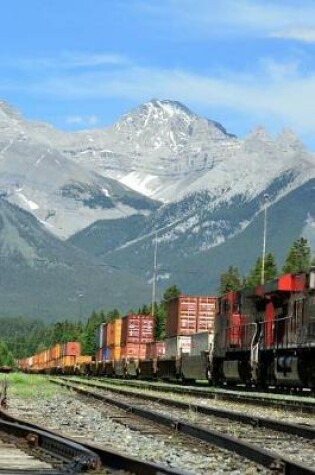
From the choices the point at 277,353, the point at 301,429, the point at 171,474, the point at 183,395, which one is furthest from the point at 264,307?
the point at 171,474

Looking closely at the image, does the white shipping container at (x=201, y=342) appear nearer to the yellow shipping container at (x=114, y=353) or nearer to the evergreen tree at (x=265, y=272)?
the yellow shipping container at (x=114, y=353)

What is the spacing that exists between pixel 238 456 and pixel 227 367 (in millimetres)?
31650

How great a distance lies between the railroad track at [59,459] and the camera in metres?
10.5

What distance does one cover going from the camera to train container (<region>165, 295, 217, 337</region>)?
214 ft

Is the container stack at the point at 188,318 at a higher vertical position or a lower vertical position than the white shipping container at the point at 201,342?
higher

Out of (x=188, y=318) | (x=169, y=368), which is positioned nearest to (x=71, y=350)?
(x=188, y=318)

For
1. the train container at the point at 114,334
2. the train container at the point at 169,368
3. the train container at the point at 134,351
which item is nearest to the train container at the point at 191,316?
the train container at the point at 169,368

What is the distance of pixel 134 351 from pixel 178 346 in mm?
20054

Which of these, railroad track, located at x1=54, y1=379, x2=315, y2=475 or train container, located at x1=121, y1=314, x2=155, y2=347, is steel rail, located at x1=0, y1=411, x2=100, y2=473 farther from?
train container, located at x1=121, y1=314, x2=155, y2=347

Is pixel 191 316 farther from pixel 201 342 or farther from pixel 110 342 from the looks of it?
pixel 110 342

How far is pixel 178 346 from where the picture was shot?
2383 inches

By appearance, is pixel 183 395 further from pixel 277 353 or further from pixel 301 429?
pixel 301 429

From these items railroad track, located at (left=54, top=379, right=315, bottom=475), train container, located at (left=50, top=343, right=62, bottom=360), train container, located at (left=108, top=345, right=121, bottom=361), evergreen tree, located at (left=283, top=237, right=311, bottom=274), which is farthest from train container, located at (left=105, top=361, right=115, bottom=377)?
evergreen tree, located at (left=283, top=237, right=311, bottom=274)

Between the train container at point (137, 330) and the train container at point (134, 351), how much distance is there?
4.03 feet
